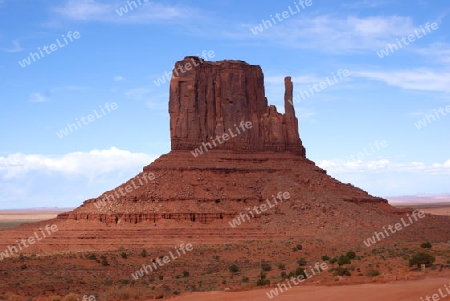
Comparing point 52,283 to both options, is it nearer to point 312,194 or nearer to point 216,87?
point 312,194

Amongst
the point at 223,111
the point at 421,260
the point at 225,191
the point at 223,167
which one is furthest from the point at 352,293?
the point at 223,111

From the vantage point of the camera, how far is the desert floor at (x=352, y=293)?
22.5 metres

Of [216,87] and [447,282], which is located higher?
[216,87]

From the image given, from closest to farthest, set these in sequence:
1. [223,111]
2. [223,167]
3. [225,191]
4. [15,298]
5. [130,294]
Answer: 1. [130,294]
2. [15,298]
3. [225,191]
4. [223,167]
5. [223,111]

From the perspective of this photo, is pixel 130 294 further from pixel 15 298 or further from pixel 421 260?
pixel 421 260

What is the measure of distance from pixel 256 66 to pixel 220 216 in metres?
24.3

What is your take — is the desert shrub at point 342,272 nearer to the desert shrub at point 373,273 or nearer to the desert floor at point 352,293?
the desert shrub at point 373,273

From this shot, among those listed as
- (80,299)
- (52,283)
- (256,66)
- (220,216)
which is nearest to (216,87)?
(256,66)

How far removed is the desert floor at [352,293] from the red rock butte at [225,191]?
36.9 metres

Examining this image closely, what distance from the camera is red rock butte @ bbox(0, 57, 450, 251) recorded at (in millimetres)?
72938

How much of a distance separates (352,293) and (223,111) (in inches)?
2605

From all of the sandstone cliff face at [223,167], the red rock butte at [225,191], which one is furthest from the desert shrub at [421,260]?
the sandstone cliff face at [223,167]

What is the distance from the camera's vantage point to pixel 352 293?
77.0 ft

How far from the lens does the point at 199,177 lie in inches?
3182
